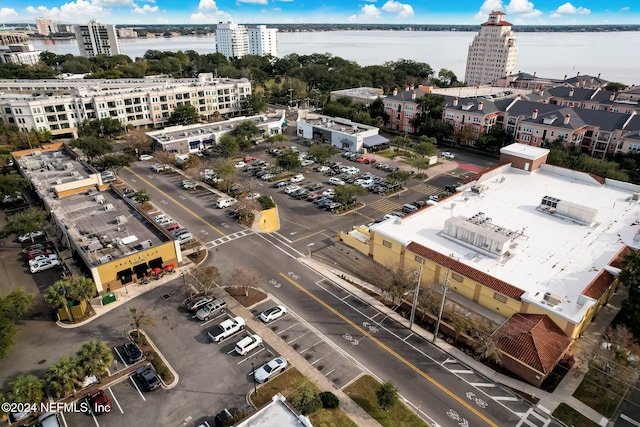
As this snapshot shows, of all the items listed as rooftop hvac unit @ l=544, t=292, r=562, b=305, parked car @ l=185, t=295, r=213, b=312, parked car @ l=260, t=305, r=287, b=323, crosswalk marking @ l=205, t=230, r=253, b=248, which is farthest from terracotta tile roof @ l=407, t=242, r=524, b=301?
crosswalk marking @ l=205, t=230, r=253, b=248

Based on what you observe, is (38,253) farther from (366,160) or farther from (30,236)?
(366,160)

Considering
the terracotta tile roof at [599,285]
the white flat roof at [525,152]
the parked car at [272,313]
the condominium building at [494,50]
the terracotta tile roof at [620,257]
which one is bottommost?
the parked car at [272,313]

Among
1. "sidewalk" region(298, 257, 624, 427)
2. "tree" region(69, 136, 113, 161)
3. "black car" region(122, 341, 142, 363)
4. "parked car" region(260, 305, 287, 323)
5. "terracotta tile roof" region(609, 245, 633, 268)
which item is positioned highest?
"tree" region(69, 136, 113, 161)

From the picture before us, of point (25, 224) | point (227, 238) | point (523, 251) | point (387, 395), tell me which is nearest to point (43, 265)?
point (25, 224)

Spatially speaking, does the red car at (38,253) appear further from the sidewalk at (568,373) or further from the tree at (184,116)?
the tree at (184,116)

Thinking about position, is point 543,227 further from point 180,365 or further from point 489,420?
point 180,365

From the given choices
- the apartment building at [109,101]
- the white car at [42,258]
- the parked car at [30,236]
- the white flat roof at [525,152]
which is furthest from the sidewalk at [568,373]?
the apartment building at [109,101]

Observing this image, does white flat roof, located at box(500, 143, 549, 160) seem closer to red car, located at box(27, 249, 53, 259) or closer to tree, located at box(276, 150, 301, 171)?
tree, located at box(276, 150, 301, 171)
